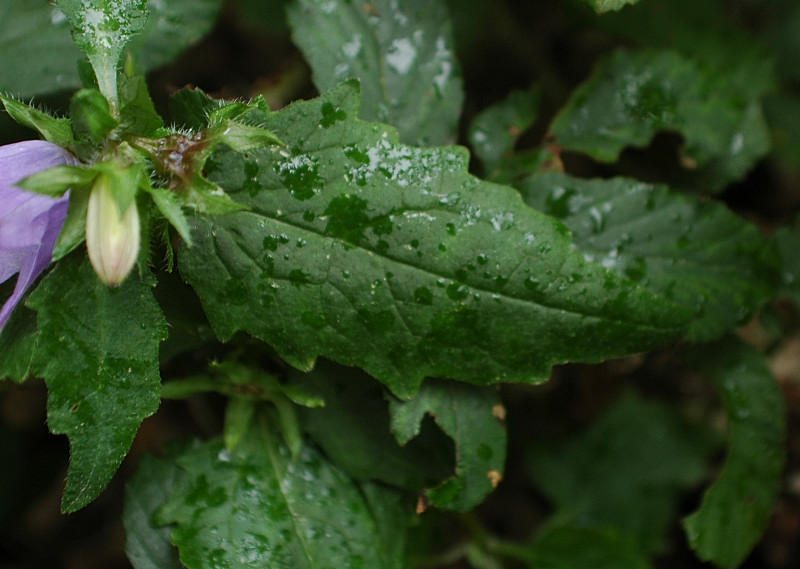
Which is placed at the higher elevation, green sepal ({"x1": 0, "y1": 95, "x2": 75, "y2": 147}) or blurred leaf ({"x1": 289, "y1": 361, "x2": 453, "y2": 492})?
green sepal ({"x1": 0, "y1": 95, "x2": 75, "y2": 147})

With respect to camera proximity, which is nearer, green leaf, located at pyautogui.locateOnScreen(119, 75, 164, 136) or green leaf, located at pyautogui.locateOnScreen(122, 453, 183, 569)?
green leaf, located at pyautogui.locateOnScreen(119, 75, 164, 136)

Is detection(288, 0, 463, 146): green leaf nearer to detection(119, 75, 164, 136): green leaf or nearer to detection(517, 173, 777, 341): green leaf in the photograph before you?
detection(517, 173, 777, 341): green leaf

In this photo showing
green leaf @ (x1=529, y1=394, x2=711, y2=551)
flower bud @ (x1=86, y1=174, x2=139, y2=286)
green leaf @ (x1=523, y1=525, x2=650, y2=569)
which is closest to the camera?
flower bud @ (x1=86, y1=174, x2=139, y2=286)

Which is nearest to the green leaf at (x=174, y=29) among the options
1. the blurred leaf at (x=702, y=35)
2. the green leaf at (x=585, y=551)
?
the blurred leaf at (x=702, y=35)

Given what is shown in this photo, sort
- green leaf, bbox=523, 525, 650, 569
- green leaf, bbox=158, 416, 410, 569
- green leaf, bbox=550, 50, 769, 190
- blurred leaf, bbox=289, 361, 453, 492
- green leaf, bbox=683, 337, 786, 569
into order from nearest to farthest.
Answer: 1. green leaf, bbox=158, 416, 410, 569
2. blurred leaf, bbox=289, 361, 453, 492
3. green leaf, bbox=683, 337, 786, 569
4. green leaf, bbox=550, 50, 769, 190
5. green leaf, bbox=523, 525, 650, 569

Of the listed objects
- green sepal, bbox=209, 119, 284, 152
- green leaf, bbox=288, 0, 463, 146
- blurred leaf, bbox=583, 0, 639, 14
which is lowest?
green leaf, bbox=288, 0, 463, 146

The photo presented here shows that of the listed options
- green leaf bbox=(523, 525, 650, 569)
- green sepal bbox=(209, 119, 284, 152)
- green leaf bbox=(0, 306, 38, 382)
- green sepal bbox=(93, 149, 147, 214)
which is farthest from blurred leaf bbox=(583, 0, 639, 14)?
A: green leaf bbox=(523, 525, 650, 569)

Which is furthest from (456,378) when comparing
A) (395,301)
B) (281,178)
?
(281,178)
